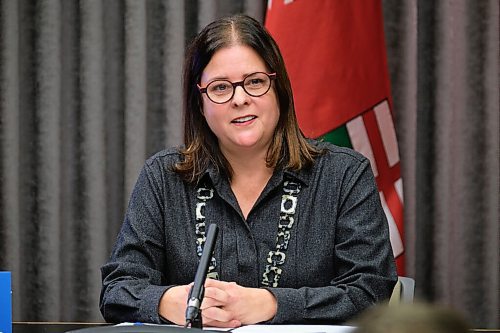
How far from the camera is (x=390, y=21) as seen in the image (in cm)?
281

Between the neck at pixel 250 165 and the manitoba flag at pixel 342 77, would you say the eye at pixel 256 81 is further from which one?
the manitoba flag at pixel 342 77

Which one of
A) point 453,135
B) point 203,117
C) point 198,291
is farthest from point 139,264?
point 453,135

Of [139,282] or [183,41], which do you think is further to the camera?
[183,41]

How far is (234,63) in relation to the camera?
1640 mm

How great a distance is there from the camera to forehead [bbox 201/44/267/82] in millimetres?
1637

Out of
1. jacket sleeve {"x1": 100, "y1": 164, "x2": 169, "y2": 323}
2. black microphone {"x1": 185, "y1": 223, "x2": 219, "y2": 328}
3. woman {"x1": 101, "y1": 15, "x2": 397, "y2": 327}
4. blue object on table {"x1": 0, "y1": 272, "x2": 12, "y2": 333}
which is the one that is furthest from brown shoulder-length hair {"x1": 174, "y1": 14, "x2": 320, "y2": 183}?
black microphone {"x1": 185, "y1": 223, "x2": 219, "y2": 328}

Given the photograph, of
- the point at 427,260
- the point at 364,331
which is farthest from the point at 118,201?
the point at 364,331

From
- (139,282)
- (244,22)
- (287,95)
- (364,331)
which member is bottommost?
(139,282)

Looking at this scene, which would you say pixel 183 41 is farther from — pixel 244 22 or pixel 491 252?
pixel 491 252

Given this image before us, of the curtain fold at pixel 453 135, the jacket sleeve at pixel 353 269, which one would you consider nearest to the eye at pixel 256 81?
the jacket sleeve at pixel 353 269

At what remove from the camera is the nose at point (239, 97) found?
5.33 ft

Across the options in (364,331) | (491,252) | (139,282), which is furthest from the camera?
(491,252)

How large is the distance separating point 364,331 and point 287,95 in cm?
146

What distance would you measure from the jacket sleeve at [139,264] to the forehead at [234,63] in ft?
1.00
